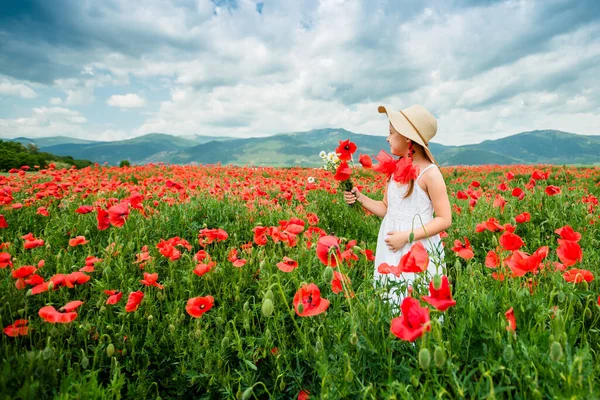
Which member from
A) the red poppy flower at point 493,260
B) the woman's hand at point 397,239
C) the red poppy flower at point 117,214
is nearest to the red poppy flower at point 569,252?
the red poppy flower at point 493,260

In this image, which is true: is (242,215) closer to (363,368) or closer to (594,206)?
(363,368)

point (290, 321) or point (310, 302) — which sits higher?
point (310, 302)

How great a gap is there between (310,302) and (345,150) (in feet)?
4.01

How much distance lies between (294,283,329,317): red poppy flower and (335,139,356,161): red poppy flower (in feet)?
3.63

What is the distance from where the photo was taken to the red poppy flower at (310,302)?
1.53 meters

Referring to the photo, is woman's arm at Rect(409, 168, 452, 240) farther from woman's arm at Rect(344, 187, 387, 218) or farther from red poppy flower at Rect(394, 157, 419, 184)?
woman's arm at Rect(344, 187, 387, 218)

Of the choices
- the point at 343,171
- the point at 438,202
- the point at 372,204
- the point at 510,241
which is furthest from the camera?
the point at 372,204

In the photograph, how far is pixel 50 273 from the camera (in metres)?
3.05

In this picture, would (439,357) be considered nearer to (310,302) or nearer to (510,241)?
(310,302)

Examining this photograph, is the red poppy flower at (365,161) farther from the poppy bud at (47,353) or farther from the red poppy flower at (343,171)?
the poppy bud at (47,353)

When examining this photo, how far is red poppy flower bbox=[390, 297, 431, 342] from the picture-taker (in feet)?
3.89

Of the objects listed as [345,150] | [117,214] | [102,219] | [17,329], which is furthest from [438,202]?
[102,219]

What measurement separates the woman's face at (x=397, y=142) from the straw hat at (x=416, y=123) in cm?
10

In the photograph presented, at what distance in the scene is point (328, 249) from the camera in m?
1.71
